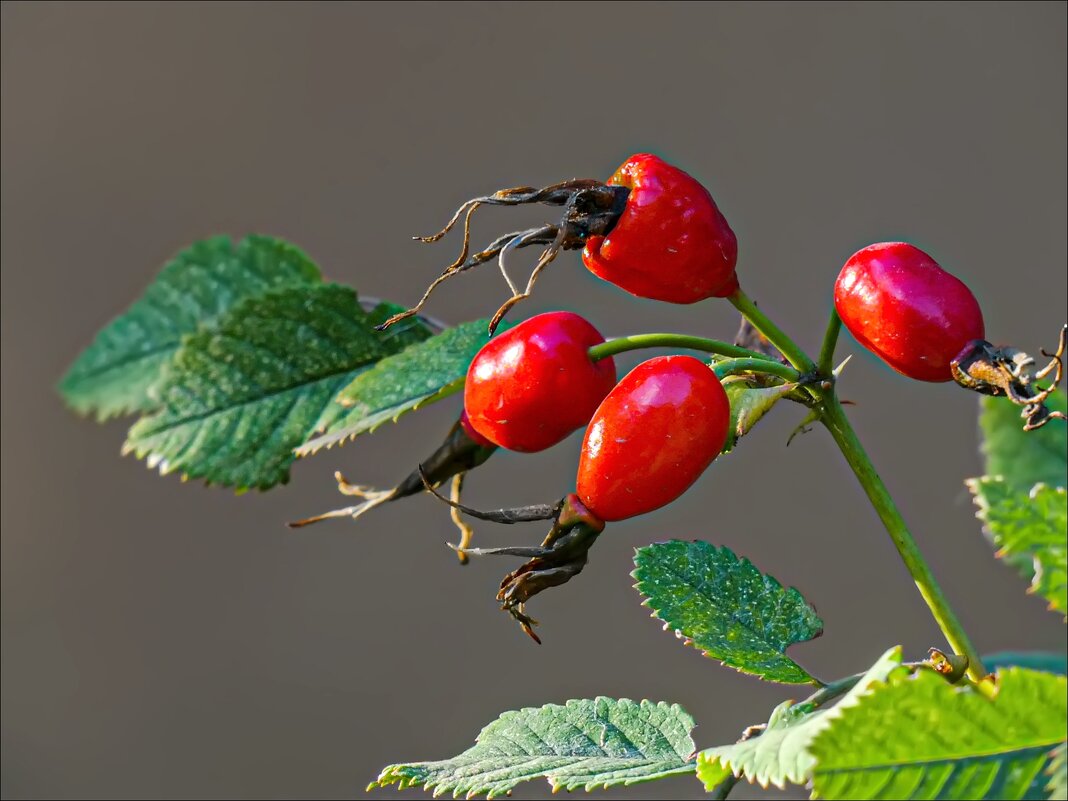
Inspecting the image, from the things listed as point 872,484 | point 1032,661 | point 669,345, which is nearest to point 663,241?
point 669,345

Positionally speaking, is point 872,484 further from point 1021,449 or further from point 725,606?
point 1021,449

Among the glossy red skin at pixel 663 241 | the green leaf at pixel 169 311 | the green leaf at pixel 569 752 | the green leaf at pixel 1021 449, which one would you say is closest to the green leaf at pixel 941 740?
the green leaf at pixel 569 752

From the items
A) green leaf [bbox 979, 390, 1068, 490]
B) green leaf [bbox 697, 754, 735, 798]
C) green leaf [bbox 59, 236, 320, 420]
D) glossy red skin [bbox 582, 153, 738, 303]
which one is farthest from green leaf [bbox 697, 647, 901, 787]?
green leaf [bbox 59, 236, 320, 420]

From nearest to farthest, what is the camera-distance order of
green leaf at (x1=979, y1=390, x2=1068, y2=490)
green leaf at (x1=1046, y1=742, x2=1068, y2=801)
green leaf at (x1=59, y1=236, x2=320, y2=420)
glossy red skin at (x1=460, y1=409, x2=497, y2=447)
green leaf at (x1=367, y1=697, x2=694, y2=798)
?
1. green leaf at (x1=1046, y1=742, x2=1068, y2=801)
2. green leaf at (x1=367, y1=697, x2=694, y2=798)
3. glossy red skin at (x1=460, y1=409, x2=497, y2=447)
4. green leaf at (x1=979, y1=390, x2=1068, y2=490)
5. green leaf at (x1=59, y1=236, x2=320, y2=420)

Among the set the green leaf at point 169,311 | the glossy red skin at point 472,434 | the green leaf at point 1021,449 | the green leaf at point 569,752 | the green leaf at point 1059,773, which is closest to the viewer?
the green leaf at point 1059,773

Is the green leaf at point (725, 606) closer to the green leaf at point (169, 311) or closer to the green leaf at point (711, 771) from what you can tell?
the green leaf at point (711, 771)

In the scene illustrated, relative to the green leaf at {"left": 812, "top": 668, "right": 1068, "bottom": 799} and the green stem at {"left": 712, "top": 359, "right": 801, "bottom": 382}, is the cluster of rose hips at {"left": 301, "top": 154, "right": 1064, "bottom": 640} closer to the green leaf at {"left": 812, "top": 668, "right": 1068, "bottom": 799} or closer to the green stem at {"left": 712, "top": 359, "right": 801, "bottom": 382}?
the green stem at {"left": 712, "top": 359, "right": 801, "bottom": 382}
